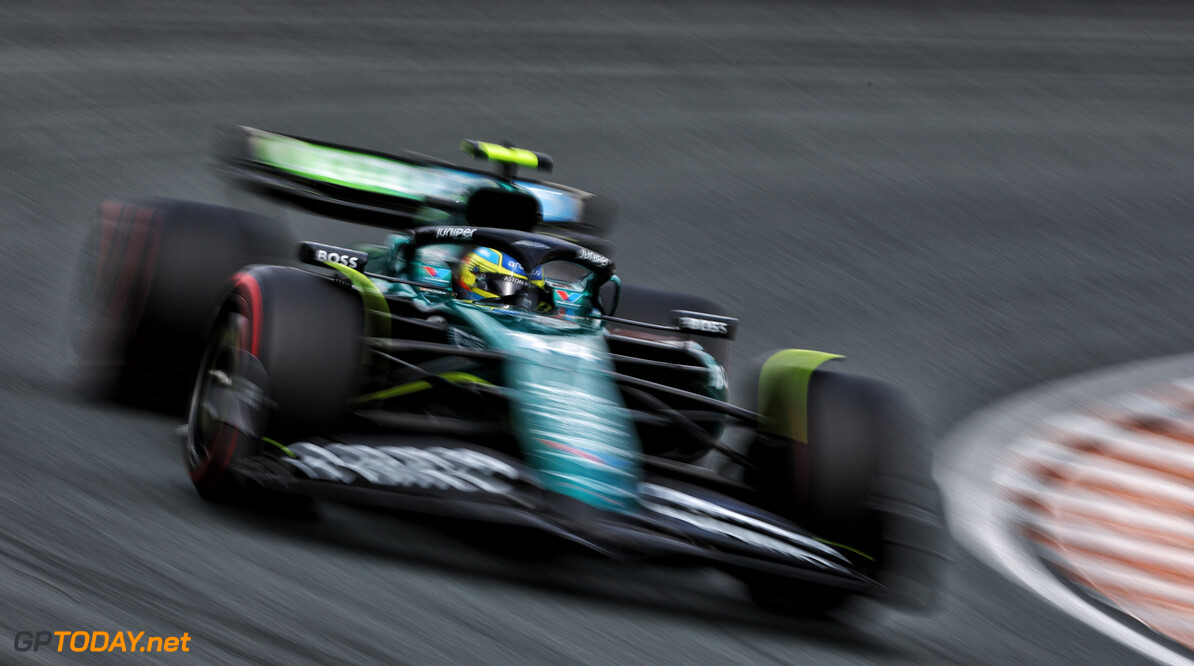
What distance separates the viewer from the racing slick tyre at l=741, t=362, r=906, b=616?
14.1 feet

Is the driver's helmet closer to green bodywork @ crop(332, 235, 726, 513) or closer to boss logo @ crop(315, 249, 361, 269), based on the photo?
green bodywork @ crop(332, 235, 726, 513)

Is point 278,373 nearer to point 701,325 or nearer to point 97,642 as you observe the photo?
point 97,642

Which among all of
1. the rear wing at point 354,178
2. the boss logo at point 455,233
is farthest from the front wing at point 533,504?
the rear wing at point 354,178

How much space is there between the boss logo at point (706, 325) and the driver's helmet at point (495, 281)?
1.85 feet

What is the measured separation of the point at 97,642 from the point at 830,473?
2112 mm

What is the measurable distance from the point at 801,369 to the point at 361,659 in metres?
1.93

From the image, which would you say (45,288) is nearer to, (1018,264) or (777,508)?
(777,508)

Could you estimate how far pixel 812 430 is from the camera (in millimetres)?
4473

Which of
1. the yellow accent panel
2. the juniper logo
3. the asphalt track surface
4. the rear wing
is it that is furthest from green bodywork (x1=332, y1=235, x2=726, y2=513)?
the juniper logo

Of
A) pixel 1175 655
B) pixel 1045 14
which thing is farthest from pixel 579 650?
pixel 1045 14

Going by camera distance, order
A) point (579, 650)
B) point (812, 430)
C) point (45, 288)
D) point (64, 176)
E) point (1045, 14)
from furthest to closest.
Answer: point (1045, 14)
point (64, 176)
point (45, 288)
point (812, 430)
point (579, 650)

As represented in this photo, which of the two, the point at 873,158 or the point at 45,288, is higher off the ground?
the point at 873,158

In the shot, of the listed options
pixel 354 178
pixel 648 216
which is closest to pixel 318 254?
pixel 354 178

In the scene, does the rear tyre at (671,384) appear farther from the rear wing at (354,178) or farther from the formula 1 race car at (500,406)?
the rear wing at (354,178)
